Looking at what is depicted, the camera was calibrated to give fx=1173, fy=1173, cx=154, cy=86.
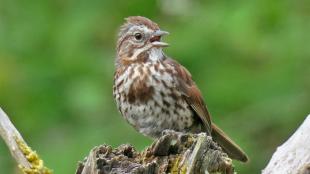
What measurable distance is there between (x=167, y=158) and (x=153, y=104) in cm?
175

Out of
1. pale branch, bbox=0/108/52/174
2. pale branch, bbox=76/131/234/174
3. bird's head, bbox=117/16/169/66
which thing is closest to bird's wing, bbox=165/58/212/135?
bird's head, bbox=117/16/169/66

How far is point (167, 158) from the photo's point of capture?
5840mm

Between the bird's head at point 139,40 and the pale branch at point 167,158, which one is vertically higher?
the bird's head at point 139,40

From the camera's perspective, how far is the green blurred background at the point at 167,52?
9.12 m

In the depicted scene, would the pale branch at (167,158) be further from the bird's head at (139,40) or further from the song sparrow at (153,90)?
the bird's head at (139,40)

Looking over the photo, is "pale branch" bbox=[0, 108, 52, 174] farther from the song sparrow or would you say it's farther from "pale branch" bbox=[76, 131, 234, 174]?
the song sparrow

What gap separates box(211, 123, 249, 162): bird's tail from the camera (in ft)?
26.2

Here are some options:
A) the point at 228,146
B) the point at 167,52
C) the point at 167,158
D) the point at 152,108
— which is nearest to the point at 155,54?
the point at 152,108

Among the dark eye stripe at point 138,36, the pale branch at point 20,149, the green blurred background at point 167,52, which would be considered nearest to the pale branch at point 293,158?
the pale branch at point 20,149

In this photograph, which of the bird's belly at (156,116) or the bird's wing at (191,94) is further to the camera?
the bird's wing at (191,94)

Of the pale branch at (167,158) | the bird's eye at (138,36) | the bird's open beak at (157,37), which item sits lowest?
the pale branch at (167,158)

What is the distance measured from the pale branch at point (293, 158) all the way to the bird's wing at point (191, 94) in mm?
1879

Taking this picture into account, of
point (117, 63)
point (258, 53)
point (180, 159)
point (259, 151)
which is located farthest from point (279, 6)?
point (180, 159)

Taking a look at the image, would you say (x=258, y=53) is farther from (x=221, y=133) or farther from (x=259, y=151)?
(x=221, y=133)
